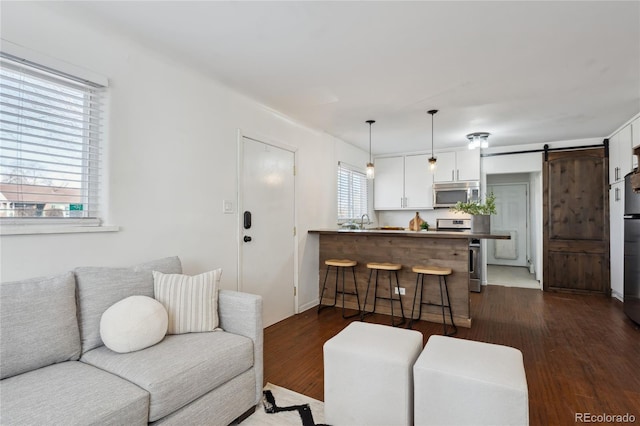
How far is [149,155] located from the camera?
2.44m

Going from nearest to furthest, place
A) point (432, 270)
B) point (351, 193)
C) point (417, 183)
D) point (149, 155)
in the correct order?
point (149, 155) < point (432, 270) < point (351, 193) < point (417, 183)

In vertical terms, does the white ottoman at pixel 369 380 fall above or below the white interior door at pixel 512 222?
below

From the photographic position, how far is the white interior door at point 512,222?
24.7 ft

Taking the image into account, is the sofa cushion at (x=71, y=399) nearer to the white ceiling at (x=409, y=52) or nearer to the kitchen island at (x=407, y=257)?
the white ceiling at (x=409, y=52)

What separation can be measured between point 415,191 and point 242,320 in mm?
4713

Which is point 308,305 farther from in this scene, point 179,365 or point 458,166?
point 458,166

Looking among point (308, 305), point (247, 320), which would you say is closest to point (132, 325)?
point (247, 320)

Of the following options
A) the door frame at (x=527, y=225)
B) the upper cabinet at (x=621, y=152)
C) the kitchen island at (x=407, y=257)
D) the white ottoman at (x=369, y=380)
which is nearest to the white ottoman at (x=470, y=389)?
the white ottoman at (x=369, y=380)

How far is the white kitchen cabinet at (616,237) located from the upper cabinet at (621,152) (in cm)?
16

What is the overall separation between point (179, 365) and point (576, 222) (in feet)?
19.4

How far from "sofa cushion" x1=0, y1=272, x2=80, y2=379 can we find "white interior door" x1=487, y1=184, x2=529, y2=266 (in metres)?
7.81

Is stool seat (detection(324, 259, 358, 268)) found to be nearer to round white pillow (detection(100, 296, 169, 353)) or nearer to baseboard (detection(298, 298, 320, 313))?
baseboard (detection(298, 298, 320, 313))

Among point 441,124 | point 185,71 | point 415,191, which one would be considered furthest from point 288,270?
point 415,191

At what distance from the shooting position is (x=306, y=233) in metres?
4.29
